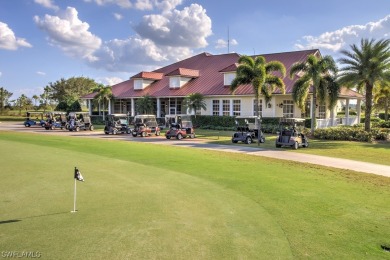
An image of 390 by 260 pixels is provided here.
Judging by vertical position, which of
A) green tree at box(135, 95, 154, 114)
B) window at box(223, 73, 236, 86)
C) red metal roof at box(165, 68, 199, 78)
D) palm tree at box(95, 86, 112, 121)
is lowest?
green tree at box(135, 95, 154, 114)

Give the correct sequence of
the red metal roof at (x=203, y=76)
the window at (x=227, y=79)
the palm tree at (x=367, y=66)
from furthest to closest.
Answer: the window at (x=227, y=79) → the red metal roof at (x=203, y=76) → the palm tree at (x=367, y=66)

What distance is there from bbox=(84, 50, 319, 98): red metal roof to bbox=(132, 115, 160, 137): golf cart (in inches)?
416

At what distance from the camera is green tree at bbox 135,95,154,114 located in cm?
4286

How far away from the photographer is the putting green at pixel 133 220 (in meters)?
5.32

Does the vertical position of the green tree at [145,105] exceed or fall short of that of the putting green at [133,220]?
it exceeds it

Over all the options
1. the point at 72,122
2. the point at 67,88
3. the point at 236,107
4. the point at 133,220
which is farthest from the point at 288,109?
the point at 67,88

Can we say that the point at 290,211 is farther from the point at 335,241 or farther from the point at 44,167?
the point at 44,167

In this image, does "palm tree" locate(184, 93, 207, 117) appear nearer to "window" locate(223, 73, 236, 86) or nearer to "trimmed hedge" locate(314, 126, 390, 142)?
"window" locate(223, 73, 236, 86)

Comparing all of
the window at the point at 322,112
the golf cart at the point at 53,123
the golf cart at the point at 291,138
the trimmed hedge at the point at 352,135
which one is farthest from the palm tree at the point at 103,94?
the golf cart at the point at 291,138

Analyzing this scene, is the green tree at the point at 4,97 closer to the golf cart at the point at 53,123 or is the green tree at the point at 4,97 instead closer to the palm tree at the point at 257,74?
the golf cart at the point at 53,123

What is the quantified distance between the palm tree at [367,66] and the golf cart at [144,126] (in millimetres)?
15233

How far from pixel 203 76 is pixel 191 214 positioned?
129 ft

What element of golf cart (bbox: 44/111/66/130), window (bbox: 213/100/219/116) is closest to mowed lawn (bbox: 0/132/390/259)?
golf cart (bbox: 44/111/66/130)

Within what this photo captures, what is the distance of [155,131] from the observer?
3098cm
